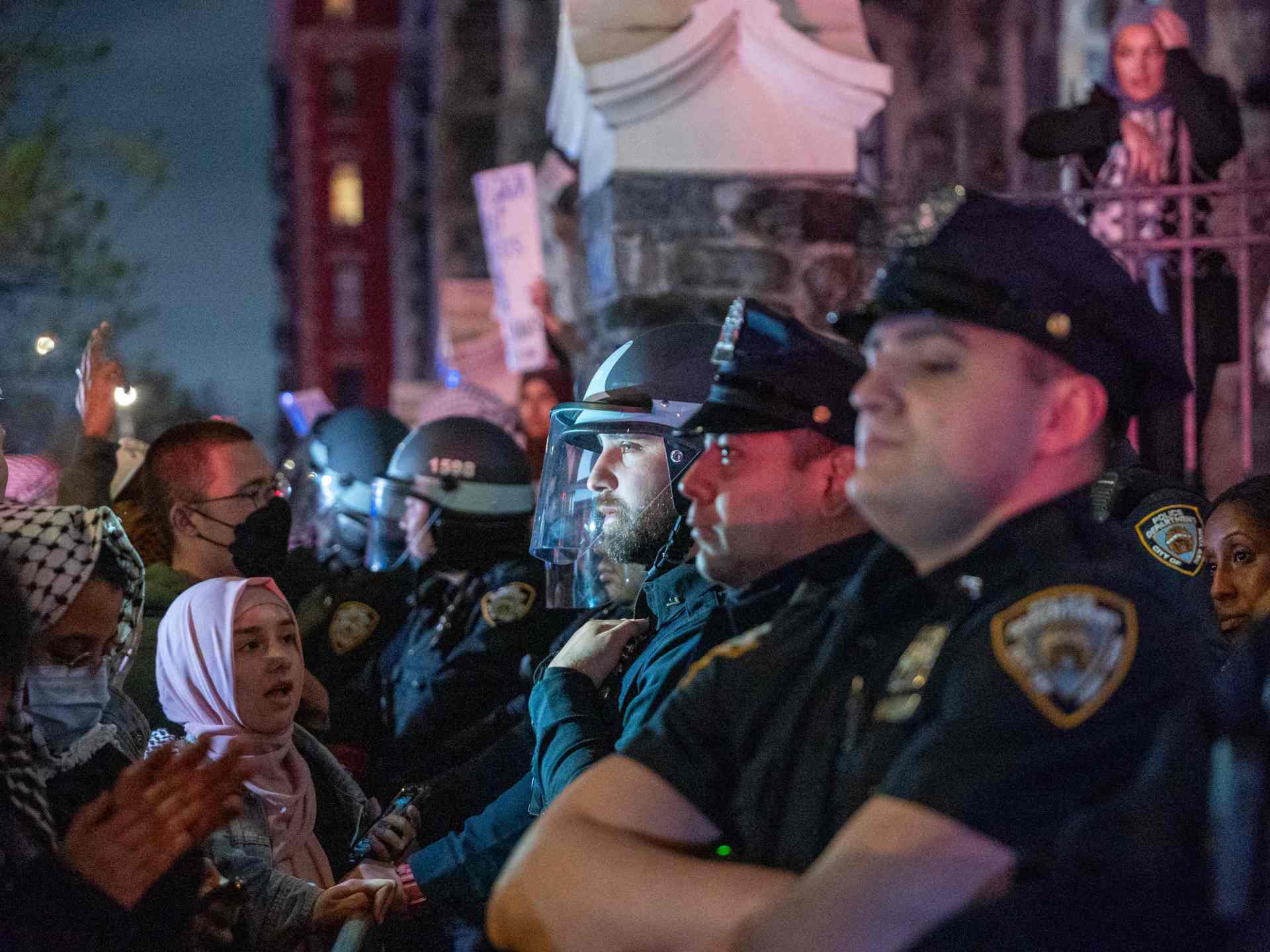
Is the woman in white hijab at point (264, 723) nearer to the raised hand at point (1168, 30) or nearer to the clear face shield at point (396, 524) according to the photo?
the clear face shield at point (396, 524)

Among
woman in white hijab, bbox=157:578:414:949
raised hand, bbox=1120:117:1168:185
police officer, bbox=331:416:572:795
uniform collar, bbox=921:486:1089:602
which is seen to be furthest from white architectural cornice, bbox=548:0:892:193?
uniform collar, bbox=921:486:1089:602

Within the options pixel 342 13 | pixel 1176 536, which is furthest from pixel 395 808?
pixel 342 13

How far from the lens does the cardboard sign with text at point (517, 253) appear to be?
30.5 ft

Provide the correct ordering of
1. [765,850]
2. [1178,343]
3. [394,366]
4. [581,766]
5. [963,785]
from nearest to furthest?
1. [963,785]
2. [765,850]
3. [1178,343]
4. [581,766]
5. [394,366]

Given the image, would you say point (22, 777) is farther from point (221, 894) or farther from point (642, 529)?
point (642, 529)

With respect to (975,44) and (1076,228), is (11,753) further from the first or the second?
(975,44)

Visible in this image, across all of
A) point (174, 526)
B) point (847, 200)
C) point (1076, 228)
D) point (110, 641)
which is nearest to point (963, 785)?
point (1076, 228)

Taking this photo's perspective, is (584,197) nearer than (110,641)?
No

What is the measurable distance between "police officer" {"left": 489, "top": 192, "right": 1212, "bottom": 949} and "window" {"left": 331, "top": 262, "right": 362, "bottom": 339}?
63.9 meters

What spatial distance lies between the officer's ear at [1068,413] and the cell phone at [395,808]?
8.80ft

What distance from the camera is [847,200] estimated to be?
6336mm

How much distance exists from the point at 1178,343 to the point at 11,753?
79.3 inches

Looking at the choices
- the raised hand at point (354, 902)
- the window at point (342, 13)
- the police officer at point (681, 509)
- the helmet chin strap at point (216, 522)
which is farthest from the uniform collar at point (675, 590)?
the window at point (342, 13)

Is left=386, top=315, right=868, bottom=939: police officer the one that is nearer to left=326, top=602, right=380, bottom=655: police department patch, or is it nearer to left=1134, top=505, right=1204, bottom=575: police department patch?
left=1134, top=505, right=1204, bottom=575: police department patch
